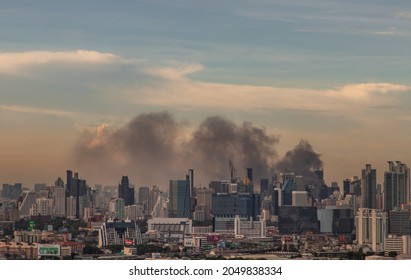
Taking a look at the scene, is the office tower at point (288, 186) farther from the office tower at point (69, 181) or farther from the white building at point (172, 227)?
the office tower at point (69, 181)

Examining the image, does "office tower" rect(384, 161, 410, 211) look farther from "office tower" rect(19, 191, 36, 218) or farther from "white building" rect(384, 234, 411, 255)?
"office tower" rect(19, 191, 36, 218)

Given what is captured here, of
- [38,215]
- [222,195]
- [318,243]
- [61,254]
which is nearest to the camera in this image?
[61,254]

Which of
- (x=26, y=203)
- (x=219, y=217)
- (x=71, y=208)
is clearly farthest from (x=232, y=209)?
(x=26, y=203)

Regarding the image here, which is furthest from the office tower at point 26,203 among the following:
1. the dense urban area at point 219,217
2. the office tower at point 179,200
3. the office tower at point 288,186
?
the office tower at point 288,186

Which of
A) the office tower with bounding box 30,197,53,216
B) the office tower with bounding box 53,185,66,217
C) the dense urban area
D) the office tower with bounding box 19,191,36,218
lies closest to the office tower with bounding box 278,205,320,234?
the dense urban area

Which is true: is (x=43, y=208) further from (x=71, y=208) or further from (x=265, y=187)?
(x=265, y=187)

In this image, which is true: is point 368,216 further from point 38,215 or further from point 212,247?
point 38,215

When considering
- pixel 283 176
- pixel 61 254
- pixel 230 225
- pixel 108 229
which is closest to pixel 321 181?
pixel 283 176
